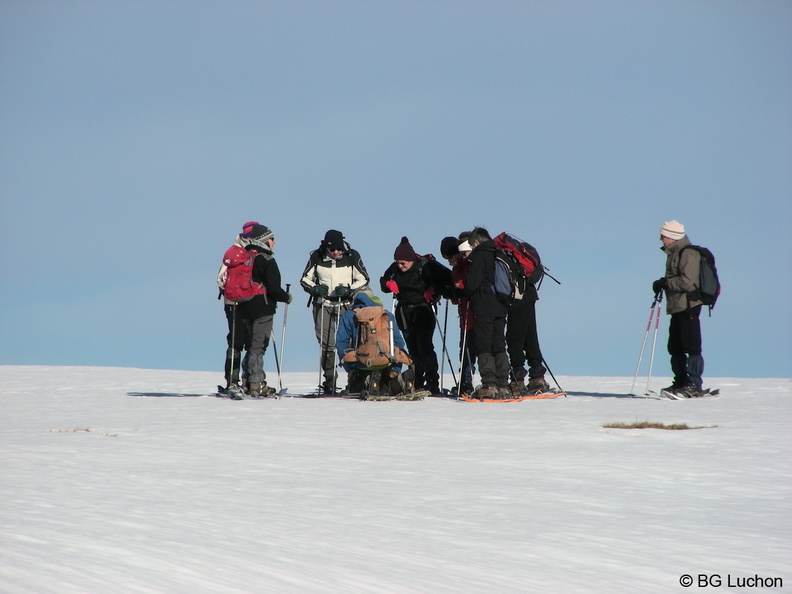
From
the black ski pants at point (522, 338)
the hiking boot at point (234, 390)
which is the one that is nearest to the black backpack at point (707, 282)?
the black ski pants at point (522, 338)

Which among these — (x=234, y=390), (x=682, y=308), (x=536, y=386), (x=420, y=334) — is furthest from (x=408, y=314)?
(x=682, y=308)

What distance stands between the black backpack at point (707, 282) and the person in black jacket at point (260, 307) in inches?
213

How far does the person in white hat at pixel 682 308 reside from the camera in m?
12.6

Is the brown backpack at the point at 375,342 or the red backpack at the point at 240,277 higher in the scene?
the red backpack at the point at 240,277

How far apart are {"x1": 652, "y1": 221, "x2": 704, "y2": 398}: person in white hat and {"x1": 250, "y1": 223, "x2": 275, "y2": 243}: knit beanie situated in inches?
211

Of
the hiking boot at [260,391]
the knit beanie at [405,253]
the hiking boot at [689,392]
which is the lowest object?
the hiking boot at [260,391]

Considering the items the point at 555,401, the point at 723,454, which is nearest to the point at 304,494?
the point at 723,454

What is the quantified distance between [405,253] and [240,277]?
89.2 inches

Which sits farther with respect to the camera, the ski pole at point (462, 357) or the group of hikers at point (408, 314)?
the ski pole at point (462, 357)

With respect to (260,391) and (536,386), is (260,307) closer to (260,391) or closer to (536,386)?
(260,391)

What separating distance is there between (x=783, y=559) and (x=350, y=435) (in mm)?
4713

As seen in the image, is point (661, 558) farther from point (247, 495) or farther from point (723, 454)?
point (723, 454)

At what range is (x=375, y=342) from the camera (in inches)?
479

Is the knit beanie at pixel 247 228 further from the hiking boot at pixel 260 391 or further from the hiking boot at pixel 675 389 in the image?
the hiking boot at pixel 675 389
